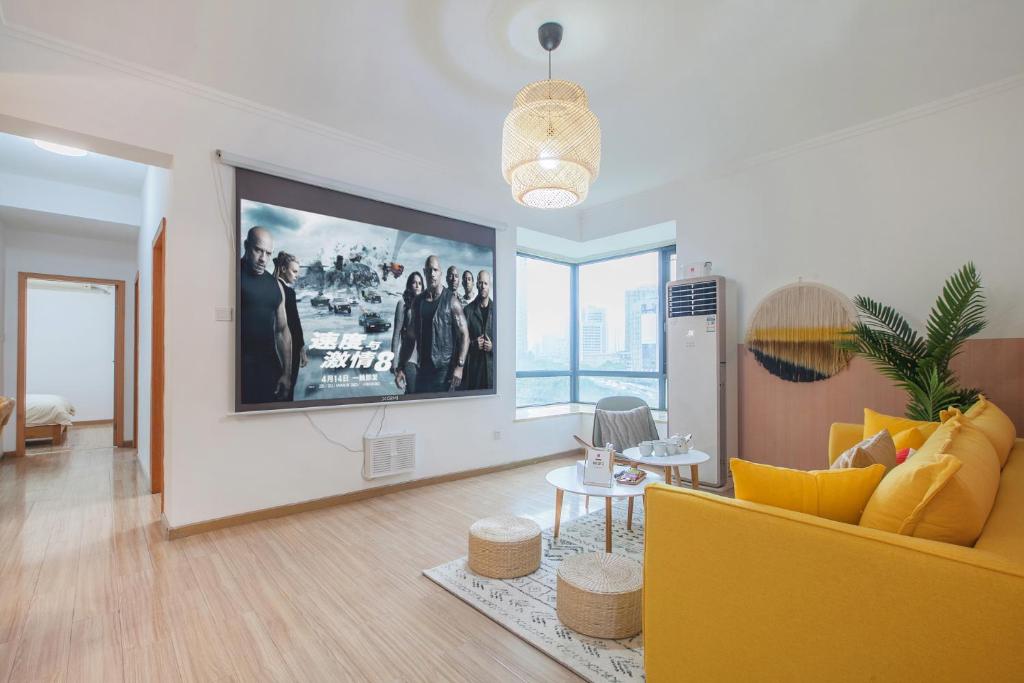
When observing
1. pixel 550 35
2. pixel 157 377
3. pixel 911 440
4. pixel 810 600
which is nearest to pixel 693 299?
pixel 911 440

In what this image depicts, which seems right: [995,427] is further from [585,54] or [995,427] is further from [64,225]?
[64,225]

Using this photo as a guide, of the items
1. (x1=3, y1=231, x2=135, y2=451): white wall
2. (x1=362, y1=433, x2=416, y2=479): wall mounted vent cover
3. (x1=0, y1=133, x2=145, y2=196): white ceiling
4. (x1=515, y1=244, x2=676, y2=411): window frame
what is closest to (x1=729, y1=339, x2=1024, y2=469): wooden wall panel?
(x1=515, y1=244, x2=676, y2=411): window frame

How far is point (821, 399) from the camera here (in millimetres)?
3932

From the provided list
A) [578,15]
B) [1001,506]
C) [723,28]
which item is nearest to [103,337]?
[578,15]

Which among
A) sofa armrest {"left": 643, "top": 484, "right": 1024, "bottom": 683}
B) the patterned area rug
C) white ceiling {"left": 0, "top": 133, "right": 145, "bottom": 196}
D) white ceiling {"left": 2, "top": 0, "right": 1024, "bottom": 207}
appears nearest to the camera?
sofa armrest {"left": 643, "top": 484, "right": 1024, "bottom": 683}

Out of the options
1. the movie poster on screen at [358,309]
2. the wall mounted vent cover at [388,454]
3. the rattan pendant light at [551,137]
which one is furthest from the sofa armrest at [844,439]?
the wall mounted vent cover at [388,454]

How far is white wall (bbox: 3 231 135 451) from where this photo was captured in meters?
5.52

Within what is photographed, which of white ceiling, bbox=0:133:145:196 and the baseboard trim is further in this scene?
white ceiling, bbox=0:133:145:196

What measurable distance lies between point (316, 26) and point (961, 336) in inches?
171

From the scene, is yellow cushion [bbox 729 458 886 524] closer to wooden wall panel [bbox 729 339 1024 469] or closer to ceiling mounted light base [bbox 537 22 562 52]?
ceiling mounted light base [bbox 537 22 562 52]

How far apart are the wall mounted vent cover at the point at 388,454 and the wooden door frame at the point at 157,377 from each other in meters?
1.65

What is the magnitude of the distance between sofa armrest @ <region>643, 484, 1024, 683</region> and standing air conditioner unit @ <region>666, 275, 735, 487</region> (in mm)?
3000

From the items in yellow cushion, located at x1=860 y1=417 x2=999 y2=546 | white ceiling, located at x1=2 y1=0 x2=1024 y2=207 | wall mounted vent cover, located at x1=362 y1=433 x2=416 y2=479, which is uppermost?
white ceiling, located at x1=2 y1=0 x2=1024 y2=207

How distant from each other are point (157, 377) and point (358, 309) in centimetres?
183
